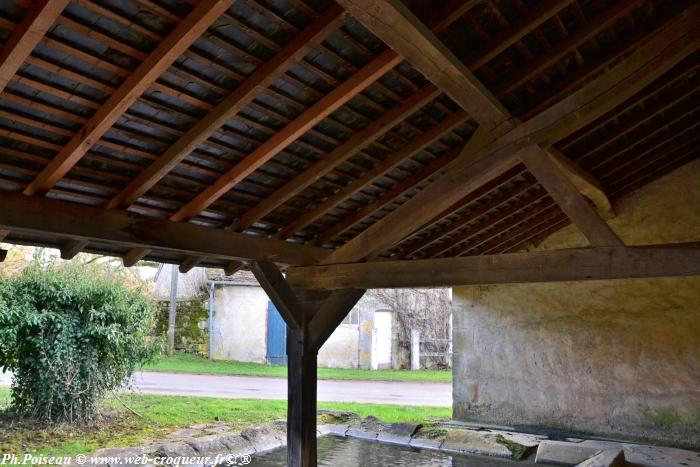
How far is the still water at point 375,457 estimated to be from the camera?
6395mm

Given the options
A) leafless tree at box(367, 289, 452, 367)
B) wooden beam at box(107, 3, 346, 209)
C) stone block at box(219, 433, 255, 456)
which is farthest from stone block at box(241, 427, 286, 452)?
leafless tree at box(367, 289, 452, 367)

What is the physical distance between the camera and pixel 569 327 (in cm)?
→ 831

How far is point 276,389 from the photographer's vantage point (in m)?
11.9

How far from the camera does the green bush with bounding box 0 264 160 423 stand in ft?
22.3

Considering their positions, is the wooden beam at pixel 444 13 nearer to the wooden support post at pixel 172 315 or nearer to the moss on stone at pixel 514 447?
the moss on stone at pixel 514 447

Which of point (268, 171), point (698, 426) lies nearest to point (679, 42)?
point (268, 171)

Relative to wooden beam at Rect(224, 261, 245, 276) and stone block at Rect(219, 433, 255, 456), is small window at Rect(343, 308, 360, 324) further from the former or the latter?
wooden beam at Rect(224, 261, 245, 276)

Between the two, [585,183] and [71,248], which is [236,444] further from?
[585,183]

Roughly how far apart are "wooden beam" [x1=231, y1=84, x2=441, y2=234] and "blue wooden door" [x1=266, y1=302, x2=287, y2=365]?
1215cm

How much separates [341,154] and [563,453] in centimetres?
473

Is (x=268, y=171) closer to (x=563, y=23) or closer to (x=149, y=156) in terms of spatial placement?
(x=149, y=156)

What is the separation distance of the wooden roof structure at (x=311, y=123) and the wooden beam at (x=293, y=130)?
0.5 inches

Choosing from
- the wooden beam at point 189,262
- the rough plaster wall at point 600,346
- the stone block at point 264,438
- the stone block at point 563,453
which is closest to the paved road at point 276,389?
the rough plaster wall at point 600,346

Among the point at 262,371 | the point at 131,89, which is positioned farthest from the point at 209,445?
the point at 262,371
